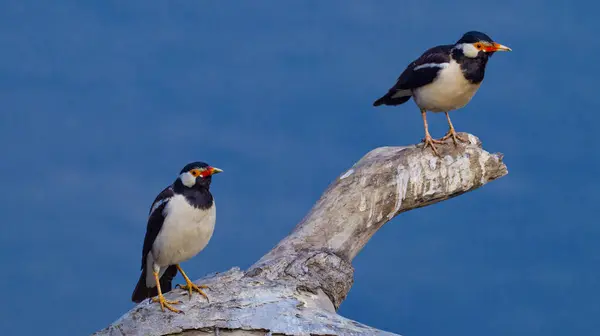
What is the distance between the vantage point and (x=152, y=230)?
28.0 ft

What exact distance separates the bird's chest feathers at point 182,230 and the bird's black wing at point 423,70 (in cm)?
310

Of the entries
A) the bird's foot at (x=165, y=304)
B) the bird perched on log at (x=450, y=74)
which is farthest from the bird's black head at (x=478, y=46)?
the bird's foot at (x=165, y=304)

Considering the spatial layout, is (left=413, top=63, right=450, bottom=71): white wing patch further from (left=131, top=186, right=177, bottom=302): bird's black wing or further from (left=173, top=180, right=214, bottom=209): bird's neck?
(left=131, top=186, right=177, bottom=302): bird's black wing

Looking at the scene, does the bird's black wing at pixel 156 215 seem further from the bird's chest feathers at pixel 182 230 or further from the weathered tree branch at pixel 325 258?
the weathered tree branch at pixel 325 258

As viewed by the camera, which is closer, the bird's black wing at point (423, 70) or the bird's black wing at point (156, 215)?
the bird's black wing at point (156, 215)

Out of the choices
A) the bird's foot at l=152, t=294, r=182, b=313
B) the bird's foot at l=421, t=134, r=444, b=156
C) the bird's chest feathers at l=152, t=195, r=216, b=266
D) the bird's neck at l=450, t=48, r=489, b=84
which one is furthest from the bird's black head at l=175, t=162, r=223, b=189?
the bird's neck at l=450, t=48, r=489, b=84

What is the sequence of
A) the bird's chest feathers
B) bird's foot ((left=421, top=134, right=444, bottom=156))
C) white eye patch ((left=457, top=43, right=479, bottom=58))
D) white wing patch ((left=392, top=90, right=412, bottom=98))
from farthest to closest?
white wing patch ((left=392, top=90, right=412, bottom=98)), bird's foot ((left=421, top=134, right=444, bottom=156)), white eye patch ((left=457, top=43, right=479, bottom=58)), the bird's chest feathers

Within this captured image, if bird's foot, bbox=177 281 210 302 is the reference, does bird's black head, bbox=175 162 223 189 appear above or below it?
above

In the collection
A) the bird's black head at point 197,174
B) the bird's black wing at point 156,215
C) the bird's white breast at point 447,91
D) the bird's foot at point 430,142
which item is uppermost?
the bird's white breast at point 447,91

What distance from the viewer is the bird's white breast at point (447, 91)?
10.2 meters

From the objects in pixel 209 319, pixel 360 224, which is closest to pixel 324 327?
pixel 209 319

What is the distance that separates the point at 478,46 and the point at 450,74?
16.5 inches

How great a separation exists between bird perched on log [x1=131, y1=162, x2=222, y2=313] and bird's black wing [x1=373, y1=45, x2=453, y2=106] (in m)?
3.01

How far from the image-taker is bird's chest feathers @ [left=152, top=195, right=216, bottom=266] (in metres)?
8.29
